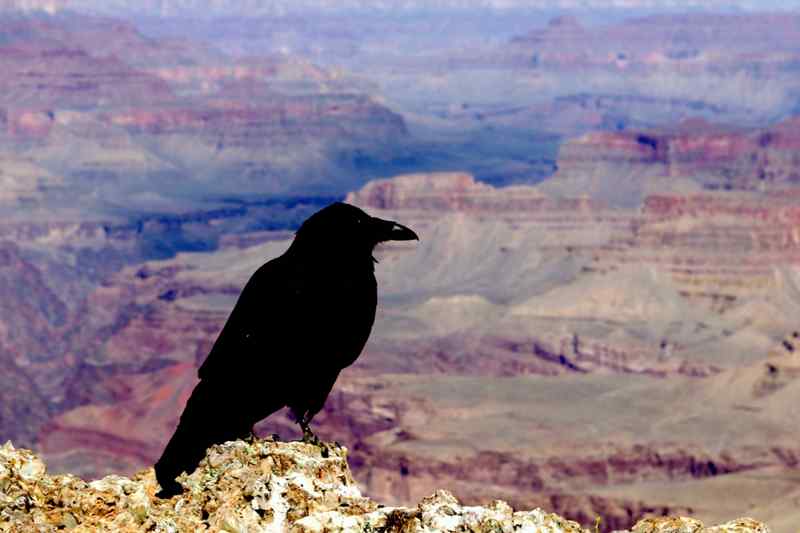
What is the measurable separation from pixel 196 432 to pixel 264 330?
1.91 ft

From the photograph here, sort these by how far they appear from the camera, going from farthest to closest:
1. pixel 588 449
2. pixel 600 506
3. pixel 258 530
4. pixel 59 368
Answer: pixel 59 368, pixel 588 449, pixel 600 506, pixel 258 530

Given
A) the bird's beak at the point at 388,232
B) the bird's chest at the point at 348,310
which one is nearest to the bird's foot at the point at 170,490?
the bird's chest at the point at 348,310

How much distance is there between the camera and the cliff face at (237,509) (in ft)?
23.2

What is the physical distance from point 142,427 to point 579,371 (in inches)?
1764

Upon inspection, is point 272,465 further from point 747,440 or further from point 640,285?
point 640,285

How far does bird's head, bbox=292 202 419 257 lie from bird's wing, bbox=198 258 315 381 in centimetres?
18

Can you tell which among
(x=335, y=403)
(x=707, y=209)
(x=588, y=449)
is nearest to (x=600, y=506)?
(x=588, y=449)

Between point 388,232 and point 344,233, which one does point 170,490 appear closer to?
point 344,233

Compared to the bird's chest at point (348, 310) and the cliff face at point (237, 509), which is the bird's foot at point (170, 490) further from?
the bird's chest at point (348, 310)

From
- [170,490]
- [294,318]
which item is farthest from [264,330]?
[170,490]

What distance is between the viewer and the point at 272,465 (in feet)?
25.9

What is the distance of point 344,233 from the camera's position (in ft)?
26.4

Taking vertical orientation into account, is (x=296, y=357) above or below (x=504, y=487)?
above

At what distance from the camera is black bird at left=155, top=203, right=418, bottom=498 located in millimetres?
7945
